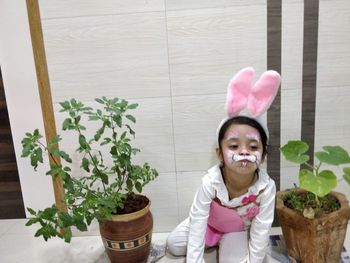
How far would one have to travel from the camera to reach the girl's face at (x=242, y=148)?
120 cm

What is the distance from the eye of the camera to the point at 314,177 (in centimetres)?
120

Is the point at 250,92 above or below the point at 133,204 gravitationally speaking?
above

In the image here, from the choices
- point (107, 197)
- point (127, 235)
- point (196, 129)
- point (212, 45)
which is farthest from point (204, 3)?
point (127, 235)

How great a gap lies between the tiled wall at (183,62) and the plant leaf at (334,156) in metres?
0.29

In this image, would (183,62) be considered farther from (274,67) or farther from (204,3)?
(274,67)

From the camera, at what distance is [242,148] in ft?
4.02

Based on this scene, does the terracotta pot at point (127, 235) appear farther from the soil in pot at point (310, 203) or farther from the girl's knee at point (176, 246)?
the soil in pot at point (310, 203)

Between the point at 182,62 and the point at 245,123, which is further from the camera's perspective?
the point at 182,62

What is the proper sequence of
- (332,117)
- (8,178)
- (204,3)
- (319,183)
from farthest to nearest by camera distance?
(8,178) → (332,117) → (204,3) → (319,183)

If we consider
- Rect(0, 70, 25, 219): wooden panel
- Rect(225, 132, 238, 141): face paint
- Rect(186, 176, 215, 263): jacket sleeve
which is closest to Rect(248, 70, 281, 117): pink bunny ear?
Rect(225, 132, 238, 141): face paint

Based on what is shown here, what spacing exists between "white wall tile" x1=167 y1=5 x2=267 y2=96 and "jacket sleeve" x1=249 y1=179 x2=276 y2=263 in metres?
0.52

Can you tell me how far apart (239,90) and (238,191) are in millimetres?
436

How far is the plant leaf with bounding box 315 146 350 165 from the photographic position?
1.21 metres

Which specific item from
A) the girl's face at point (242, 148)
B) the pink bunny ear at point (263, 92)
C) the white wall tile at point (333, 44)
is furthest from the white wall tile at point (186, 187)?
the white wall tile at point (333, 44)
